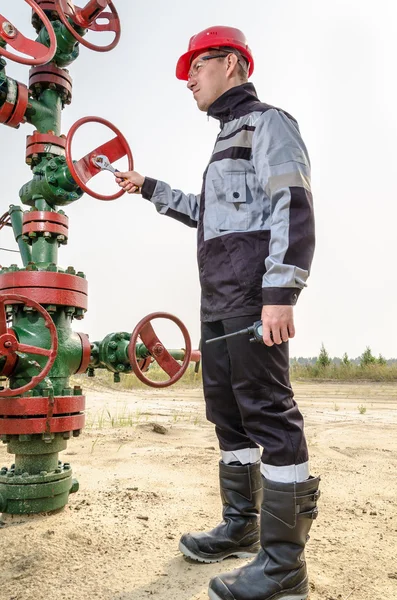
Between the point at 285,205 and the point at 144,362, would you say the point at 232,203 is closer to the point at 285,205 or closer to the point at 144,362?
the point at 285,205

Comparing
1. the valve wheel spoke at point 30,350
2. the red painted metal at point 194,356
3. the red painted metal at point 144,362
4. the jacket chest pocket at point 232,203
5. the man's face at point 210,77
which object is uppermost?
the man's face at point 210,77

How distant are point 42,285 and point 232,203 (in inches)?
36.4

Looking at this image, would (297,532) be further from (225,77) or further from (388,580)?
(225,77)

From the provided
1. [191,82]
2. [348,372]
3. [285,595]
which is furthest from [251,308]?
[348,372]

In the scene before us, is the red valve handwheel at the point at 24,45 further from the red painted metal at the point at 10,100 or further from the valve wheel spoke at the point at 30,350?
the valve wheel spoke at the point at 30,350

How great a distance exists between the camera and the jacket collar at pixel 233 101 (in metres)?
1.69

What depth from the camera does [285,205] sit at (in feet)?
4.66

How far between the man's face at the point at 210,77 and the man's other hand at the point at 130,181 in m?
0.40

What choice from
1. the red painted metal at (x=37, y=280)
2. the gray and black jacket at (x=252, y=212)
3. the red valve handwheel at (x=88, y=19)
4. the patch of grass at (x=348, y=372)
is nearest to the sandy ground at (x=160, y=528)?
the gray and black jacket at (x=252, y=212)

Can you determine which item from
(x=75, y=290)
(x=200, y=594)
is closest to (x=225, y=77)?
(x=75, y=290)

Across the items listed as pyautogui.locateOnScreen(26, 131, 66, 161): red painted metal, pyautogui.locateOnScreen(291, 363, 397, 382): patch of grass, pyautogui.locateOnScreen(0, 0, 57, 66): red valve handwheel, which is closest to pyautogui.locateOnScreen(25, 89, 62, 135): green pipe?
pyautogui.locateOnScreen(26, 131, 66, 161): red painted metal

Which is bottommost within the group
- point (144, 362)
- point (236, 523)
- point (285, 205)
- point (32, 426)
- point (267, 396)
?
point (236, 523)

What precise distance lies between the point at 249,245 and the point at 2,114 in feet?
4.38

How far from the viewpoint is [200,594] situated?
142 centimetres
